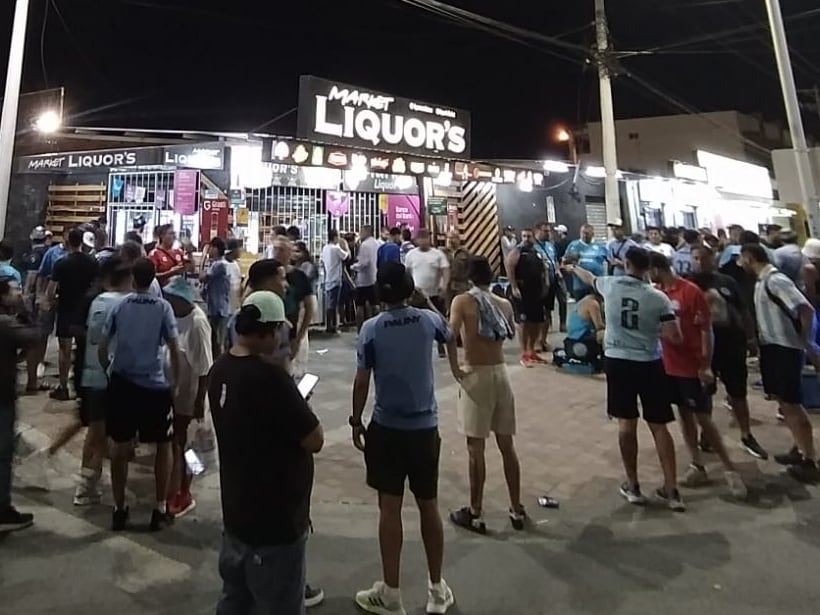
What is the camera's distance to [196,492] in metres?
4.80

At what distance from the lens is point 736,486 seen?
466 centimetres

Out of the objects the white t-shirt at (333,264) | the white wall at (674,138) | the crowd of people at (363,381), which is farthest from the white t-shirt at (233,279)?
the white wall at (674,138)

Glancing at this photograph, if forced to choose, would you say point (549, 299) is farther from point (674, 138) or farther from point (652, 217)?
point (674, 138)

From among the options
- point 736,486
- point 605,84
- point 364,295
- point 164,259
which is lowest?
point 736,486

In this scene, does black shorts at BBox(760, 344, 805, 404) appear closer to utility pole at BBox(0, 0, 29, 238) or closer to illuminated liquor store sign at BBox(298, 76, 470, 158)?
illuminated liquor store sign at BBox(298, 76, 470, 158)

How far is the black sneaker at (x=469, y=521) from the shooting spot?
4113 mm

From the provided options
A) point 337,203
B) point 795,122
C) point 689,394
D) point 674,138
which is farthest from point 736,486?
point 674,138

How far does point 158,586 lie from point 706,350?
4.23 meters

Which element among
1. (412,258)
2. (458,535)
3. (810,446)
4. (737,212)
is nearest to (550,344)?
(412,258)

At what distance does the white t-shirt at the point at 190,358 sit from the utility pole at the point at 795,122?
1113cm

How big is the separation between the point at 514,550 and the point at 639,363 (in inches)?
65.9

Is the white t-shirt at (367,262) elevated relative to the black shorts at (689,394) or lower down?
elevated

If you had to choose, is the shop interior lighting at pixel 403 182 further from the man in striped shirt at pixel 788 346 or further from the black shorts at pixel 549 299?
the man in striped shirt at pixel 788 346

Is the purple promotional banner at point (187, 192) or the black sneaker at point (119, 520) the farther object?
the purple promotional banner at point (187, 192)
